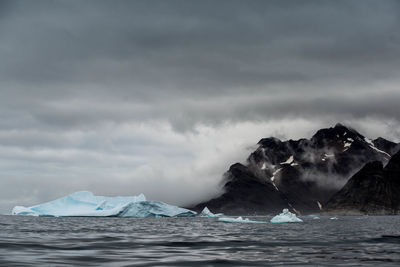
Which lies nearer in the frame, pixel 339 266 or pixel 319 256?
pixel 339 266

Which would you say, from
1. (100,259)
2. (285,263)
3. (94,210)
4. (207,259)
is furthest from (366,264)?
(94,210)

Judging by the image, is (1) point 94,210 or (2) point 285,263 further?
(1) point 94,210

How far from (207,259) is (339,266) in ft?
19.2

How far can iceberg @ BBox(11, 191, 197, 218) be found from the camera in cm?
15862

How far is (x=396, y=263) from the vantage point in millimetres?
18875

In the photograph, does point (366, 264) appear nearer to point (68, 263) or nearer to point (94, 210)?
point (68, 263)

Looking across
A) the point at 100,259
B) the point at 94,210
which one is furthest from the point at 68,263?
the point at 94,210

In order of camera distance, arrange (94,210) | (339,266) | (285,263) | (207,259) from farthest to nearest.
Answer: (94,210), (207,259), (285,263), (339,266)

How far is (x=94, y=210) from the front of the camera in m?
164

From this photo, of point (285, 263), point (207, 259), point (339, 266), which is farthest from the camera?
point (207, 259)

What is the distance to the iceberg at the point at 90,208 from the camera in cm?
15862

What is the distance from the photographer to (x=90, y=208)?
172 m

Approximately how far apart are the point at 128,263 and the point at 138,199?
518ft

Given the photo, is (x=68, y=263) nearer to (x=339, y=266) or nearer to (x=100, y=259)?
(x=100, y=259)
